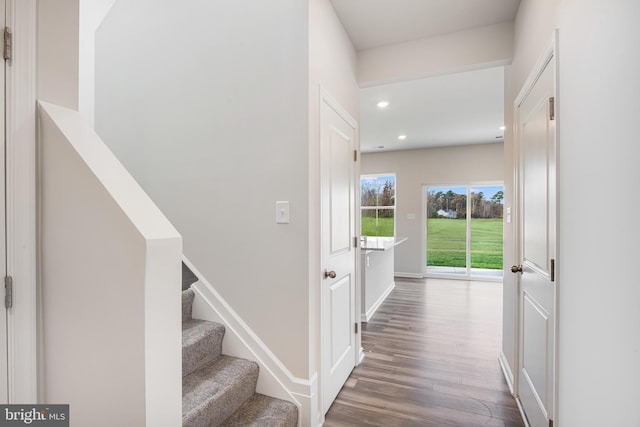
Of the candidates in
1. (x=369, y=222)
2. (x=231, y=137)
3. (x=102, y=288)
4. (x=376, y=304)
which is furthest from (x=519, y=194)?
(x=369, y=222)

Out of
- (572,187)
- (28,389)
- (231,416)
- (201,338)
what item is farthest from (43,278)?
(572,187)

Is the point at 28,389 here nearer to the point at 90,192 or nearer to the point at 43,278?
the point at 43,278

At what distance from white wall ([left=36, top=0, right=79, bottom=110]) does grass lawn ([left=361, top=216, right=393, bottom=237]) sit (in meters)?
6.43

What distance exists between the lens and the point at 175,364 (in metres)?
0.88

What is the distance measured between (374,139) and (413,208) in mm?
1845

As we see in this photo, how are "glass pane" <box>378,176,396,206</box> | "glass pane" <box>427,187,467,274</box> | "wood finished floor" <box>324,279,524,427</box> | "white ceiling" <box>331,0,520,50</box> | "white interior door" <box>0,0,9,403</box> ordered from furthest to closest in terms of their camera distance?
"glass pane" <box>378,176,396,206</box> → "glass pane" <box>427,187,467,274</box> → "white ceiling" <box>331,0,520,50</box> → "wood finished floor" <box>324,279,524,427</box> → "white interior door" <box>0,0,9,403</box>

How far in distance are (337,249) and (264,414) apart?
1.11 m

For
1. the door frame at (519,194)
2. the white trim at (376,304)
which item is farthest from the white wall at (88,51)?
the white trim at (376,304)

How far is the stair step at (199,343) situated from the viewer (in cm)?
173

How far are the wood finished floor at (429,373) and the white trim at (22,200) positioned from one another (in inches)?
65.1

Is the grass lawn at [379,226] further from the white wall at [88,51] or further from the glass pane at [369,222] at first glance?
the white wall at [88,51]

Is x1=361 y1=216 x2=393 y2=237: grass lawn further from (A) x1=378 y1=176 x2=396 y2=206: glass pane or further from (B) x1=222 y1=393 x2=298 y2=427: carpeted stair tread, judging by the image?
(B) x1=222 y1=393 x2=298 y2=427: carpeted stair tread

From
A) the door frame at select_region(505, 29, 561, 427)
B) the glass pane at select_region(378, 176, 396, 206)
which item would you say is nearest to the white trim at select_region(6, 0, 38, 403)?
the door frame at select_region(505, 29, 561, 427)

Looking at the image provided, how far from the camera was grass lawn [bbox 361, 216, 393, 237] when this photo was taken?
23.0 feet
